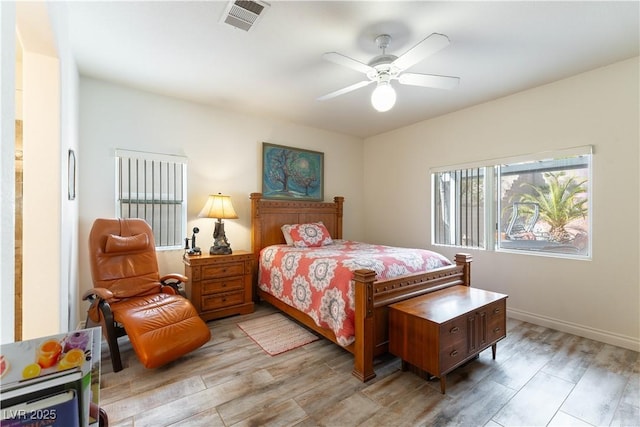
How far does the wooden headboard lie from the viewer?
402 centimetres

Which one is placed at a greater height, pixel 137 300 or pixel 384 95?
pixel 384 95

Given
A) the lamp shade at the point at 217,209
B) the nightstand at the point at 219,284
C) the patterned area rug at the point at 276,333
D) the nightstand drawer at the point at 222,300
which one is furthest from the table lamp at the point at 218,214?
the patterned area rug at the point at 276,333

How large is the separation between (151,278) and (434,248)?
3.66 metres

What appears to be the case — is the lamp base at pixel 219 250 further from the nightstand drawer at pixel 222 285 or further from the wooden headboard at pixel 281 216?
the wooden headboard at pixel 281 216

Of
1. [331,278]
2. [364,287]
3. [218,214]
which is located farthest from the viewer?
[218,214]

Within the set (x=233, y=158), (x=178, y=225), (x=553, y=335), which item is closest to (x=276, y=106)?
(x=233, y=158)

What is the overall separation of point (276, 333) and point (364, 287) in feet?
4.38

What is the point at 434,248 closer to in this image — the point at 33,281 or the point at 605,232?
the point at 605,232

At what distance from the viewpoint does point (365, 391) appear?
79.0 inches

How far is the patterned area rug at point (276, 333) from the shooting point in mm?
2656

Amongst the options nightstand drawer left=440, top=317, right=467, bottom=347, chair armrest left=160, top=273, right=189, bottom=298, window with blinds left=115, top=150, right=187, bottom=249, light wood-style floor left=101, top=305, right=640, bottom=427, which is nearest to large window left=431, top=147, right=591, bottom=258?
light wood-style floor left=101, top=305, right=640, bottom=427

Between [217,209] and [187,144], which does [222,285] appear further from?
[187,144]

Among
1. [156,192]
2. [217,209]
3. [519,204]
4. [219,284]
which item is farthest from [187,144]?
[519,204]

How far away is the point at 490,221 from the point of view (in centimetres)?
366
